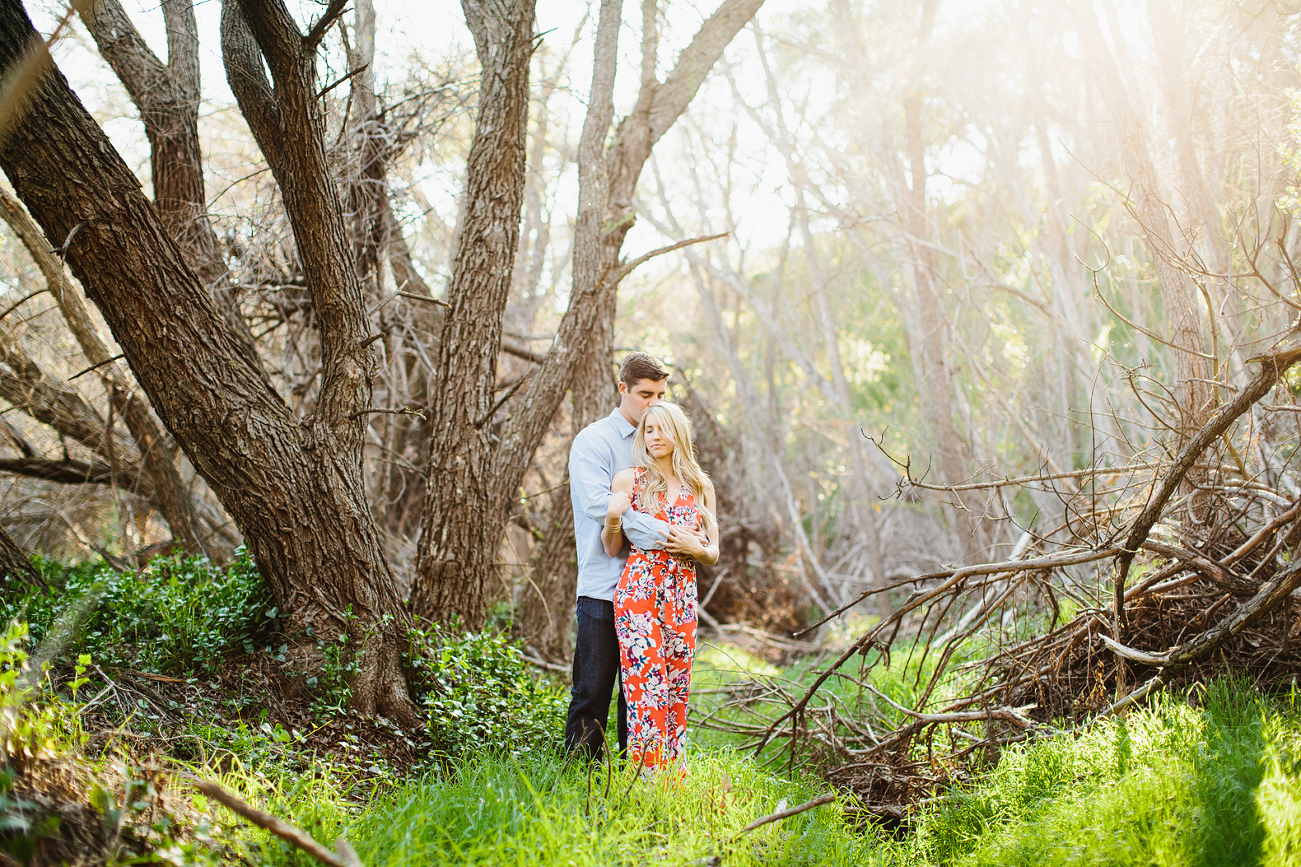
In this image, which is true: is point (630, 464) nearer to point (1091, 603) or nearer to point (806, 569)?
point (1091, 603)

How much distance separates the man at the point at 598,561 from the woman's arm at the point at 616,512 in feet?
0.11

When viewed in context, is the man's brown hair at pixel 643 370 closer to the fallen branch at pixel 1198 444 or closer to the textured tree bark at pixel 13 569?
the fallen branch at pixel 1198 444

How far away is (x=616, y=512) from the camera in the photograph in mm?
3428

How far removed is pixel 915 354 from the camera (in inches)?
446

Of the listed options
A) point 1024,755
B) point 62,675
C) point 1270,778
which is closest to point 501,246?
point 62,675

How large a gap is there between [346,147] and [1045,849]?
19.1 feet

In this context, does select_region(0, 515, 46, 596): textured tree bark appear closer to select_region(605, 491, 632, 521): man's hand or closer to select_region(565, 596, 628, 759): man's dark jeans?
select_region(565, 596, 628, 759): man's dark jeans

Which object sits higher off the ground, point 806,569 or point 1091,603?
point 1091,603

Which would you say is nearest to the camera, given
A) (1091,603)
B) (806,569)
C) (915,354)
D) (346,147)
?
(1091,603)

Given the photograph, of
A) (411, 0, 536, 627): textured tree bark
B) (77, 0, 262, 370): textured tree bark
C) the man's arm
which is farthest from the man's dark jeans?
(77, 0, 262, 370): textured tree bark

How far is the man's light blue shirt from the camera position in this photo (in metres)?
3.44

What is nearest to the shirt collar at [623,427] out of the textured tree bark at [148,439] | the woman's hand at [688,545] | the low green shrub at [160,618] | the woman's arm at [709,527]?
the woman's arm at [709,527]

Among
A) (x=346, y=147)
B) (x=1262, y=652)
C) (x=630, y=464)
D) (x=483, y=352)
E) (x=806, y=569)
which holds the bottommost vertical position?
(x=806, y=569)

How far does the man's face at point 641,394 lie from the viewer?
12.2 ft
